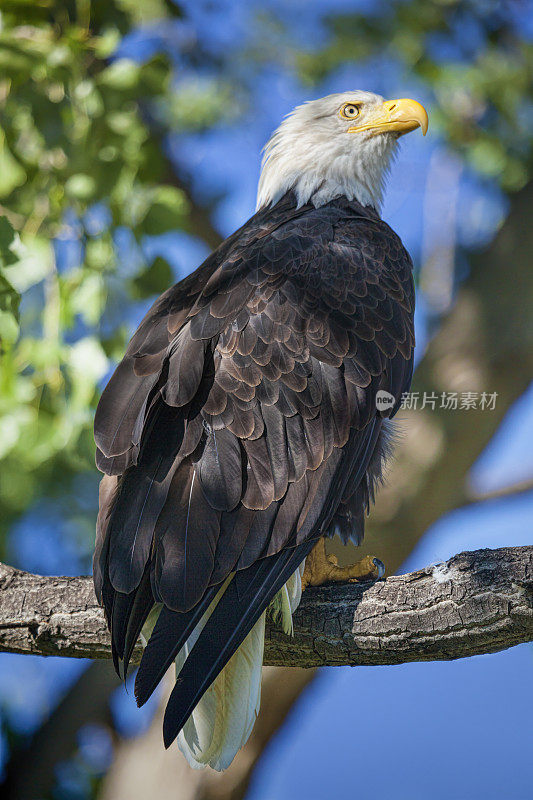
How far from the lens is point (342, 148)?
3.96 m

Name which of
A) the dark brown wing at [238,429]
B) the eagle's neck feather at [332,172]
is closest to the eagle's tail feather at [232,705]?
the dark brown wing at [238,429]

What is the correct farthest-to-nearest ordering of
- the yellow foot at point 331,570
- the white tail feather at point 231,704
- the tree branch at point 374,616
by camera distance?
the yellow foot at point 331,570
the white tail feather at point 231,704
the tree branch at point 374,616

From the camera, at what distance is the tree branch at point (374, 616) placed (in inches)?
89.0

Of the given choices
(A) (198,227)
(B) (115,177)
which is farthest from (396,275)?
(A) (198,227)

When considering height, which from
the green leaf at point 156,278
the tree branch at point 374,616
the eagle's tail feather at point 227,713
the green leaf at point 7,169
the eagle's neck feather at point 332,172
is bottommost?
the eagle's tail feather at point 227,713

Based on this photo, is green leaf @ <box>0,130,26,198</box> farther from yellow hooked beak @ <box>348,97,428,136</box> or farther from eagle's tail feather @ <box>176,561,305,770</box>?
eagle's tail feather @ <box>176,561,305,770</box>

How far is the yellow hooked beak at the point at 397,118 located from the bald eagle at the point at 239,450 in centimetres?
87

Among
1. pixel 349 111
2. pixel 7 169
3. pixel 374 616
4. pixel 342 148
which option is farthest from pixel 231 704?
pixel 349 111

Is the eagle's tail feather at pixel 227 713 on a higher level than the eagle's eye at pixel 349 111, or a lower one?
lower

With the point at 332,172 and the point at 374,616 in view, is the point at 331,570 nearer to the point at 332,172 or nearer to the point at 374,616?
the point at 374,616

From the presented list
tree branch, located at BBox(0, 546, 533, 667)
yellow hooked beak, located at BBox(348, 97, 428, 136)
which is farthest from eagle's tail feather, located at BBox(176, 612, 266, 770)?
yellow hooked beak, located at BBox(348, 97, 428, 136)

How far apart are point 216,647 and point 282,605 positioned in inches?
14.3

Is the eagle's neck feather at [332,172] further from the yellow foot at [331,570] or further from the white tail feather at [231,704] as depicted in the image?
the white tail feather at [231,704]

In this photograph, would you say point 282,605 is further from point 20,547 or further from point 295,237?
point 20,547
